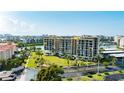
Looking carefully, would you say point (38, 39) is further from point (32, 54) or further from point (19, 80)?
point (19, 80)

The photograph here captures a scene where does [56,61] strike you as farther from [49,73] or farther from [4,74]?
[4,74]

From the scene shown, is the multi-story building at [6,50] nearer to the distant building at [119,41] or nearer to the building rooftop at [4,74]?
the building rooftop at [4,74]

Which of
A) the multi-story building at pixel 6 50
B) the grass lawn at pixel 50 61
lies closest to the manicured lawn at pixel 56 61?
the grass lawn at pixel 50 61

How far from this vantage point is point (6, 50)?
3.26 m

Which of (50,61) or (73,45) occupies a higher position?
(73,45)

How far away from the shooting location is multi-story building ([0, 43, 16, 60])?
3256 mm

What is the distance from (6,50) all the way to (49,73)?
417 millimetres

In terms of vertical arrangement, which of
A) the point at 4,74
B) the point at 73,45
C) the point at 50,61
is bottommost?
the point at 4,74

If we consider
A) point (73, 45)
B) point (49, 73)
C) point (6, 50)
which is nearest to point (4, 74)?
point (6, 50)

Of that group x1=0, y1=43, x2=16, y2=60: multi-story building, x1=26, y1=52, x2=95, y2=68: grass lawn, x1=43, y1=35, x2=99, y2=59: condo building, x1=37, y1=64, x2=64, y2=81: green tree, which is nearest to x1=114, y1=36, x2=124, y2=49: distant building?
x1=43, y1=35, x2=99, y2=59: condo building

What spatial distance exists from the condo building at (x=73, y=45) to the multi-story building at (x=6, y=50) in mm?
285
